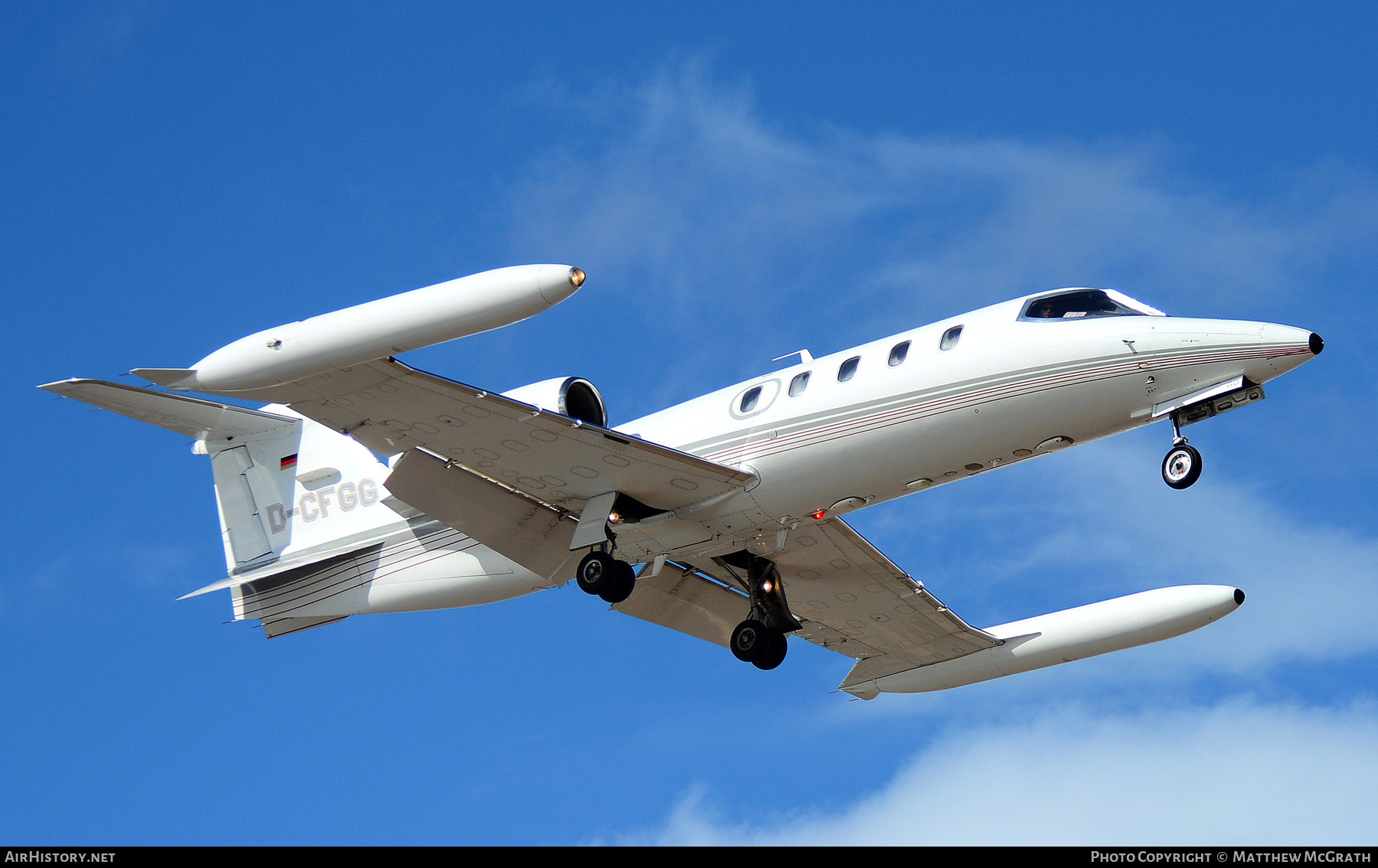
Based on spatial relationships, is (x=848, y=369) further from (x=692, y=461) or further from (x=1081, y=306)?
(x=1081, y=306)

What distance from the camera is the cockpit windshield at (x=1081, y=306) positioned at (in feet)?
56.0

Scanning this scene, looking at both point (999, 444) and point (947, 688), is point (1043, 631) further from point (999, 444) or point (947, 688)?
point (999, 444)

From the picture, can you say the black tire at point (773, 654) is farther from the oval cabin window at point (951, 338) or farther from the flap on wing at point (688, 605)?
the oval cabin window at point (951, 338)

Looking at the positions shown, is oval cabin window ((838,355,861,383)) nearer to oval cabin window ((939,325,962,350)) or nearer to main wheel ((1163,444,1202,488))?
oval cabin window ((939,325,962,350))

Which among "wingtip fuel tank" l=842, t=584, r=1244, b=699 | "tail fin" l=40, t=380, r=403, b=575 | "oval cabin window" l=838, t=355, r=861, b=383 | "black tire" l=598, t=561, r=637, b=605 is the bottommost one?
"wingtip fuel tank" l=842, t=584, r=1244, b=699

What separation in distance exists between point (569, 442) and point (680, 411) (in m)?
2.06

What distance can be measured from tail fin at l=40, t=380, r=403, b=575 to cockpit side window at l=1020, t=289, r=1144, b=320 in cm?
943

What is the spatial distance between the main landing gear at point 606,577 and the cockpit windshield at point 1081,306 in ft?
18.9

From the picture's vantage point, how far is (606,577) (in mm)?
18156

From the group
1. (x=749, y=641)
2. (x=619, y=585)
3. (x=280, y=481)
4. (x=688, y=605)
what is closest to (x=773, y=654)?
(x=749, y=641)

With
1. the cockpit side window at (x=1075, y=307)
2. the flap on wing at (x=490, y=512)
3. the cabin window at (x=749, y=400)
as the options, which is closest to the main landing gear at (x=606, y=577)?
the flap on wing at (x=490, y=512)

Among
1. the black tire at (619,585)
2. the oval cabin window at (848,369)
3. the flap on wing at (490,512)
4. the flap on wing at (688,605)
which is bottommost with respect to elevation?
the black tire at (619,585)

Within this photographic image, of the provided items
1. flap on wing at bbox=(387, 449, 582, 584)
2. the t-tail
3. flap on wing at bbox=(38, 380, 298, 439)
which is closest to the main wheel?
flap on wing at bbox=(387, 449, 582, 584)

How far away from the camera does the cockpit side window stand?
17.1 metres
